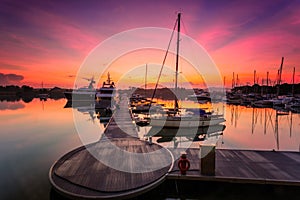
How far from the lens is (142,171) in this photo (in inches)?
268

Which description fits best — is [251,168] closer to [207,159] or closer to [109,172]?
[207,159]

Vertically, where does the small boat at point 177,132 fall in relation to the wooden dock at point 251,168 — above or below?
below

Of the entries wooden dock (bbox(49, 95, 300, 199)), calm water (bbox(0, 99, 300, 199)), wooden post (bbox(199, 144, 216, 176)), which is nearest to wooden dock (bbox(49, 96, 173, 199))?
wooden dock (bbox(49, 95, 300, 199))

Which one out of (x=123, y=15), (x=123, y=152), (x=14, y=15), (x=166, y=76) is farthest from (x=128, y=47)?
(x=123, y=152)

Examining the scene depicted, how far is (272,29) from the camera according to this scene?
18.7m

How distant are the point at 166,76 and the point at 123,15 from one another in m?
8.13

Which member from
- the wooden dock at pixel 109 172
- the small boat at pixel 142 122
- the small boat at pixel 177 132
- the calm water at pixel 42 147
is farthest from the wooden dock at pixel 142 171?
the small boat at pixel 142 122

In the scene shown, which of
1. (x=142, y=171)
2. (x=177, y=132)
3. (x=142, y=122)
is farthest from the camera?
(x=142, y=122)

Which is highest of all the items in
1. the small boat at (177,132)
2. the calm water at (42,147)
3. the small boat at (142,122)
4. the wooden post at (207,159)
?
the wooden post at (207,159)

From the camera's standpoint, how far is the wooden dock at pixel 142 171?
5.68 meters

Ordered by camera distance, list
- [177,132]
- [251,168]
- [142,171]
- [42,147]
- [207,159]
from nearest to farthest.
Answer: [207,159] < [142,171] < [251,168] < [42,147] < [177,132]

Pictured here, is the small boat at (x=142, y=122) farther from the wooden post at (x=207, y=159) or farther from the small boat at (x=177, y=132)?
the wooden post at (x=207, y=159)

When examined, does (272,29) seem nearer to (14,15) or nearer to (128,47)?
(128,47)

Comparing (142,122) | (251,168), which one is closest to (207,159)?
(251,168)
